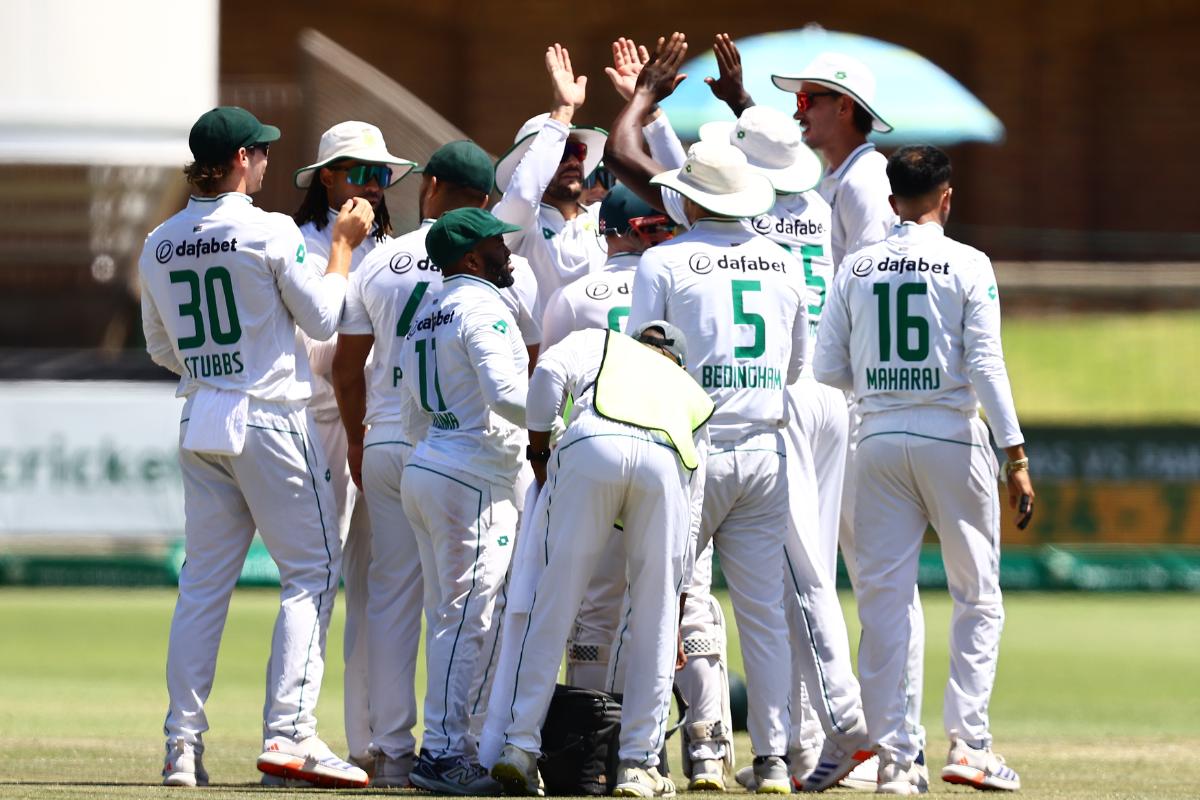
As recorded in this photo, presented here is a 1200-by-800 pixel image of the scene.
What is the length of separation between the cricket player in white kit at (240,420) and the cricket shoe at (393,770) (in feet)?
0.81

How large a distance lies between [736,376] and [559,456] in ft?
2.79

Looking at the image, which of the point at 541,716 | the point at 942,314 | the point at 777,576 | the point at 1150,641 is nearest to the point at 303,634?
the point at 541,716

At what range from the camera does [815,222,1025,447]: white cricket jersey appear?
26.2 ft

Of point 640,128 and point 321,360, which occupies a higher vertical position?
point 640,128

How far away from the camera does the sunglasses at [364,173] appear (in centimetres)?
862

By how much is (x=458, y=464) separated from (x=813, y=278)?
5.78 ft

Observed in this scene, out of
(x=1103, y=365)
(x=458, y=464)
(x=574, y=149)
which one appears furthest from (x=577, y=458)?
(x=1103, y=365)

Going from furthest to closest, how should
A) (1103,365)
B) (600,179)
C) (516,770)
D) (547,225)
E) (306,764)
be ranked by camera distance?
(1103,365)
(600,179)
(547,225)
(306,764)
(516,770)

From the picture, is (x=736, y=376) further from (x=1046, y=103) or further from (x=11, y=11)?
(x=1046, y=103)

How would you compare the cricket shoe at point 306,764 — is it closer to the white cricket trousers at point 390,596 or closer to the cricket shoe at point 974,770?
the white cricket trousers at point 390,596

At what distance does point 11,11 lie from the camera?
19266mm

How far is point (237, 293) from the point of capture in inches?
315

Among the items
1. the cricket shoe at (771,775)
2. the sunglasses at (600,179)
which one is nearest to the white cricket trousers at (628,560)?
the cricket shoe at (771,775)

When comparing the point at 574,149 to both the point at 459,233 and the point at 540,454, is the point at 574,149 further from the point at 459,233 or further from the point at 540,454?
the point at 540,454
